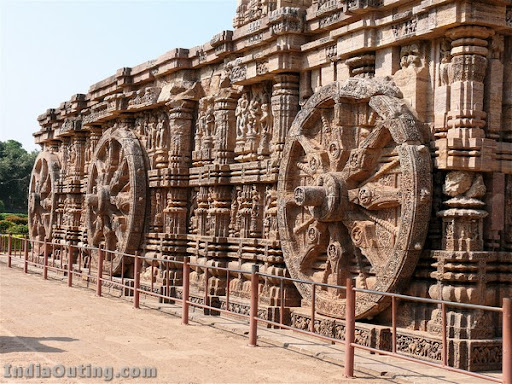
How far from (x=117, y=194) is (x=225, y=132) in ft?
14.7

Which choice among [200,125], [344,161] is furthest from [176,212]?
[344,161]

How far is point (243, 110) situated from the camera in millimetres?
11875

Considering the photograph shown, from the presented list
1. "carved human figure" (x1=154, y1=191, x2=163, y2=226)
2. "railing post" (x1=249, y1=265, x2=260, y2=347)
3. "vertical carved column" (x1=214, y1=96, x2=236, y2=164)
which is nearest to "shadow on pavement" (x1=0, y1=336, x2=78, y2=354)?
"railing post" (x1=249, y1=265, x2=260, y2=347)

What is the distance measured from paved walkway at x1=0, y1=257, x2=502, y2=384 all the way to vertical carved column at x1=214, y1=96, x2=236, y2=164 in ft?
8.31

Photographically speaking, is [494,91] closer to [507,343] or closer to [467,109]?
[467,109]

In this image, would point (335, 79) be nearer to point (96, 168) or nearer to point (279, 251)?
point (279, 251)

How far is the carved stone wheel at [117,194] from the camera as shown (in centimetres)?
1491

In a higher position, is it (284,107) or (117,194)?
(284,107)

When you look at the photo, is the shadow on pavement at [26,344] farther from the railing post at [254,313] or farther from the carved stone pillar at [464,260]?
the carved stone pillar at [464,260]

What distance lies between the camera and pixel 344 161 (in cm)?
937

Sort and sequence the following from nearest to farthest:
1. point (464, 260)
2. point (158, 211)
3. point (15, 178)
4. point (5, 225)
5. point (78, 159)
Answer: point (464, 260), point (158, 211), point (78, 159), point (5, 225), point (15, 178)

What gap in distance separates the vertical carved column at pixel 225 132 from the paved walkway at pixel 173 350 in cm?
253

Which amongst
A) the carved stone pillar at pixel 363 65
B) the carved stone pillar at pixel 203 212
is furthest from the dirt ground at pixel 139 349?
the carved stone pillar at pixel 363 65

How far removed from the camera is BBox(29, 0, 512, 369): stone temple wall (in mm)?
7914
